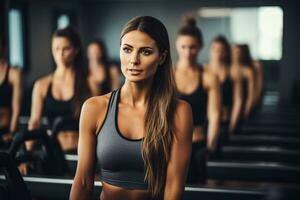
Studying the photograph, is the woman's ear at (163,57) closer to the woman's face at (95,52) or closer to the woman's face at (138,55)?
the woman's face at (138,55)

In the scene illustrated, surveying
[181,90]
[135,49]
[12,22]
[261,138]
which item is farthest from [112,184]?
[12,22]

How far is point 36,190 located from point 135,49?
1260 mm

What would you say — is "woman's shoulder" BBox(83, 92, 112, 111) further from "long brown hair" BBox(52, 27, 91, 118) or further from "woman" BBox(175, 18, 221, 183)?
"long brown hair" BBox(52, 27, 91, 118)

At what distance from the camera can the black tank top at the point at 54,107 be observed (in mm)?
3127

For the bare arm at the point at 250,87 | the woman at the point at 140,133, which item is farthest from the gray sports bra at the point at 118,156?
the bare arm at the point at 250,87

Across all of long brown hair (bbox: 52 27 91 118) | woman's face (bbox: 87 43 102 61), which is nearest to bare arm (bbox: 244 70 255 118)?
woman's face (bbox: 87 43 102 61)

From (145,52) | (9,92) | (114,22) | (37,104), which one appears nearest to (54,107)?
(37,104)

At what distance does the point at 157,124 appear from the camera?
1.49m

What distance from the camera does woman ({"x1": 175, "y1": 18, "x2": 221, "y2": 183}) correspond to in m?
2.93

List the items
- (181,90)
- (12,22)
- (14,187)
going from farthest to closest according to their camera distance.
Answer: (12,22), (181,90), (14,187)

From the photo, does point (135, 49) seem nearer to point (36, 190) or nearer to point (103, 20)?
point (36, 190)

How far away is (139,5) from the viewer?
10.5 meters

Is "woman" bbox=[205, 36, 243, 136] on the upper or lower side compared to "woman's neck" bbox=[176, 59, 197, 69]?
lower

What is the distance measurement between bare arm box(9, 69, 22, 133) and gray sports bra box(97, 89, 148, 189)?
200cm
